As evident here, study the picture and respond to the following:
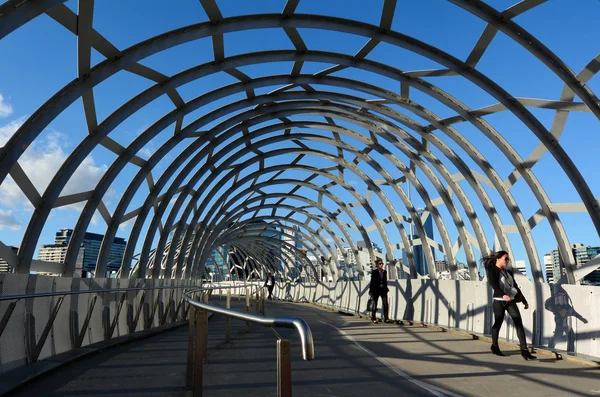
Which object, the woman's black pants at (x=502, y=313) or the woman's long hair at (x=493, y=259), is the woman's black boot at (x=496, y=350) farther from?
the woman's long hair at (x=493, y=259)

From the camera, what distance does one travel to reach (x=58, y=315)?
7.27 metres

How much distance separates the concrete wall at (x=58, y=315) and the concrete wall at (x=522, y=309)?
28.2 ft

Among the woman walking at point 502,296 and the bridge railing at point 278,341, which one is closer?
the bridge railing at point 278,341

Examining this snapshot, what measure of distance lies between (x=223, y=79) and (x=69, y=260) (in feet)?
21.8

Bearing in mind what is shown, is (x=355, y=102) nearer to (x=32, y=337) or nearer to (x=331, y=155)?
(x=331, y=155)

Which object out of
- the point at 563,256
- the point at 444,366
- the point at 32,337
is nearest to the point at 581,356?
the point at 444,366

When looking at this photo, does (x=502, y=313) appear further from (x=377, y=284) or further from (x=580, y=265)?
(x=377, y=284)

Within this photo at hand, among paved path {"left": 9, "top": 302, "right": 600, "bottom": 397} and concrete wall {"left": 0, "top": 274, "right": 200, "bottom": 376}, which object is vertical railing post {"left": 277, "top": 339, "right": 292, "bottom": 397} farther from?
concrete wall {"left": 0, "top": 274, "right": 200, "bottom": 376}

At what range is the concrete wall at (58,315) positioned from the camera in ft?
19.9

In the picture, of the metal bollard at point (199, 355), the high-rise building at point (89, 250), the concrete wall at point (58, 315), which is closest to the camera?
the metal bollard at point (199, 355)

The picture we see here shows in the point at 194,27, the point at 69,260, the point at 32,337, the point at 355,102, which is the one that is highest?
the point at 355,102

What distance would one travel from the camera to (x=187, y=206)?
69.9ft

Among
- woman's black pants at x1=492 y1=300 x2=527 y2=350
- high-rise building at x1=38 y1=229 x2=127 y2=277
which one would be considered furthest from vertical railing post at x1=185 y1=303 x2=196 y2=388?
high-rise building at x1=38 y1=229 x2=127 y2=277

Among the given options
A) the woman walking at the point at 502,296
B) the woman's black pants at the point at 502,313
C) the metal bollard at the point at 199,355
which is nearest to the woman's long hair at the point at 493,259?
the woman walking at the point at 502,296
